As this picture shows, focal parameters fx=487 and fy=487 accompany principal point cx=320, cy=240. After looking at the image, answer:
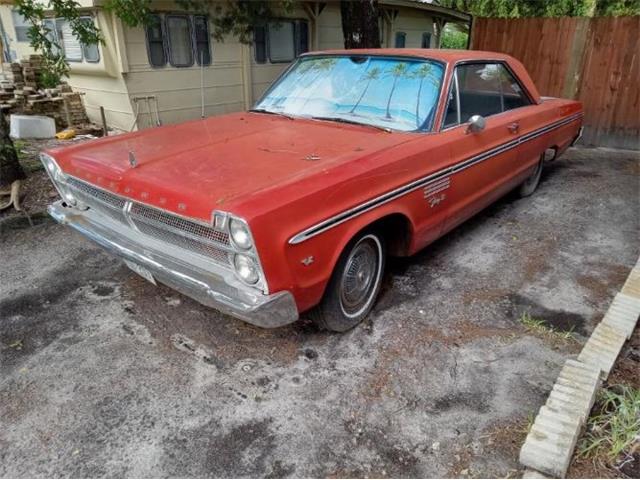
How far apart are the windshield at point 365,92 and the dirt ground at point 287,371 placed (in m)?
1.29

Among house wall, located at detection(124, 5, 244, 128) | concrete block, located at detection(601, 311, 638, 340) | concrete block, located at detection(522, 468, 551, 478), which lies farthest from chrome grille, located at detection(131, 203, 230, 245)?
house wall, located at detection(124, 5, 244, 128)

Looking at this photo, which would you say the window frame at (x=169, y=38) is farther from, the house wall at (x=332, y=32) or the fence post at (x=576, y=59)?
the fence post at (x=576, y=59)

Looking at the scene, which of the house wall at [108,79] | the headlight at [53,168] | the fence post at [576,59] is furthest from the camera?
the house wall at [108,79]

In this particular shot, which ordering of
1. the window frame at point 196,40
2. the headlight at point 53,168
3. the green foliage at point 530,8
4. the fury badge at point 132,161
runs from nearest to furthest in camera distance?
1. the fury badge at point 132,161
2. the headlight at point 53,168
3. the window frame at point 196,40
4. the green foliage at point 530,8

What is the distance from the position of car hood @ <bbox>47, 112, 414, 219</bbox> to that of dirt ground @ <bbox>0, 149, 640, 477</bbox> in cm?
100

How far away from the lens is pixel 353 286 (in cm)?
317

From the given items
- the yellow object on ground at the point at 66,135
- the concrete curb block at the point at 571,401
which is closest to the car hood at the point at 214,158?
the concrete curb block at the point at 571,401

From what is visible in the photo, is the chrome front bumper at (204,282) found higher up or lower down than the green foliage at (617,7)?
lower down

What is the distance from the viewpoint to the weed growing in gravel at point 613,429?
7.25 feet

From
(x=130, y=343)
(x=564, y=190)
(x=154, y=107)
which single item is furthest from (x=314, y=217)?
(x=154, y=107)

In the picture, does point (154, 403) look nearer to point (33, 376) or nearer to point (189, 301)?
point (33, 376)

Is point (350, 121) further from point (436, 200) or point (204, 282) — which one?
point (204, 282)

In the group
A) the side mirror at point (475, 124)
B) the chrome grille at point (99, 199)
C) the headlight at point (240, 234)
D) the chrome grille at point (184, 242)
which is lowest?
the chrome grille at point (184, 242)

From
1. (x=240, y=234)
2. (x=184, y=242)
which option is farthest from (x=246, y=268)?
(x=184, y=242)
